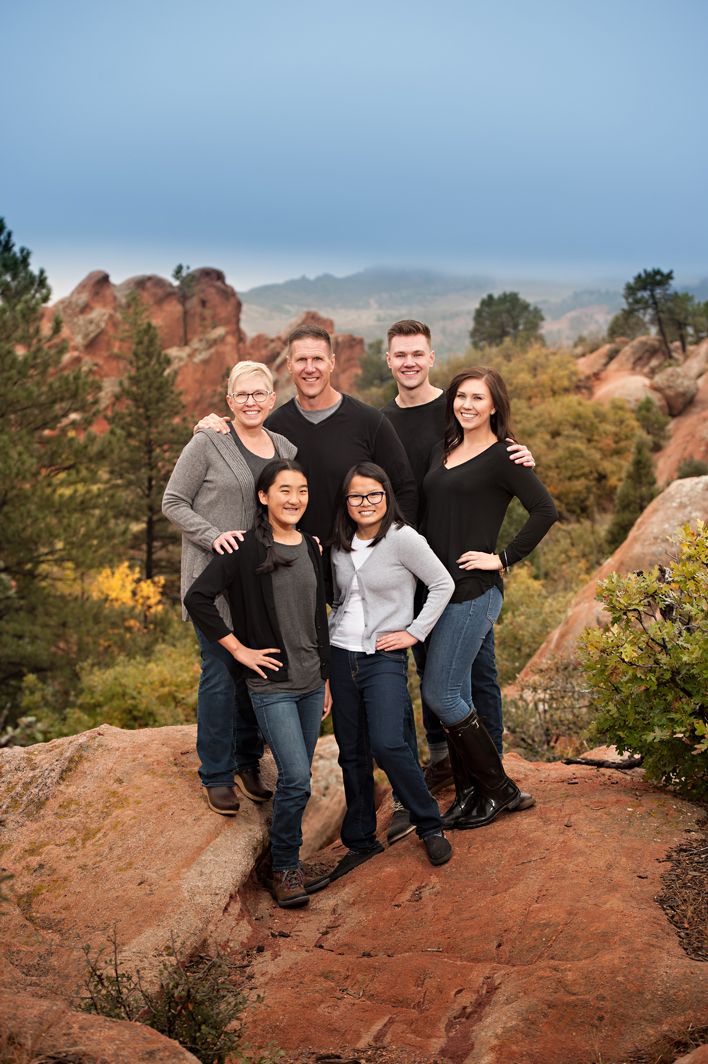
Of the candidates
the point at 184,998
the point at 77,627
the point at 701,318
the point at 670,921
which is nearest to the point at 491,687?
the point at 670,921

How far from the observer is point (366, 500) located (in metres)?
5.22

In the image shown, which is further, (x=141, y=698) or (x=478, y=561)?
(x=141, y=698)

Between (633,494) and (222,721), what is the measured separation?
2606 cm

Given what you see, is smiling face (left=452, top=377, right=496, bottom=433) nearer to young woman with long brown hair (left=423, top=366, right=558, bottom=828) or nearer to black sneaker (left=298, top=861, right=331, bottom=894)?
young woman with long brown hair (left=423, top=366, right=558, bottom=828)

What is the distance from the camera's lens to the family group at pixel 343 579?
16.9 feet

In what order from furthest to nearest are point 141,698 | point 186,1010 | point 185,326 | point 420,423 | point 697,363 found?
point 185,326 < point 697,363 < point 141,698 < point 420,423 < point 186,1010

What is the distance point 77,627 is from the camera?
2102 centimetres

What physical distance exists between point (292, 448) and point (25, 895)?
3.01 metres

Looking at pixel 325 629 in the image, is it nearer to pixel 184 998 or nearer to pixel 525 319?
pixel 184 998

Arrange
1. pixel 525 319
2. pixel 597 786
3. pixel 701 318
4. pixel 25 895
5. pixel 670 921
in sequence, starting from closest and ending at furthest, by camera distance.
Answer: pixel 670 921, pixel 25 895, pixel 597 786, pixel 701 318, pixel 525 319

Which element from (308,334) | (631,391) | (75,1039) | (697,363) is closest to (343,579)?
(308,334)

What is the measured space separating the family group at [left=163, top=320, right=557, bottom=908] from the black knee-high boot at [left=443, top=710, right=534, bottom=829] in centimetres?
1

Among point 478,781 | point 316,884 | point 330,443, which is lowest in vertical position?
point 316,884

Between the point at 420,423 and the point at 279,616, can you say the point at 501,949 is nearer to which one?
the point at 279,616
